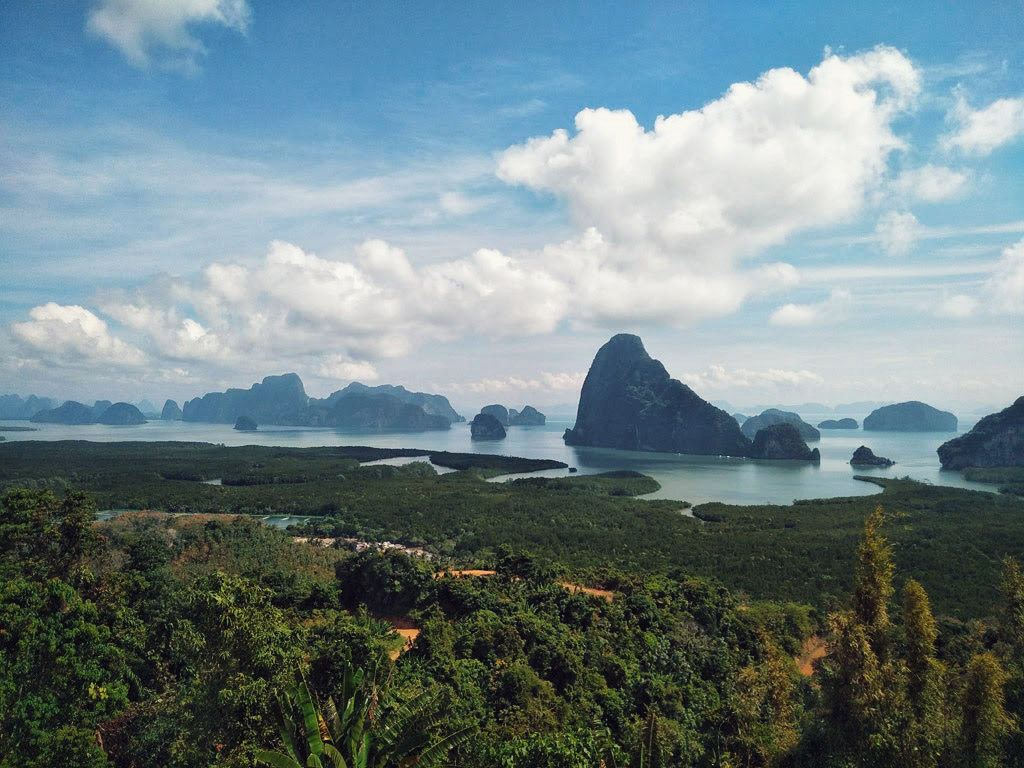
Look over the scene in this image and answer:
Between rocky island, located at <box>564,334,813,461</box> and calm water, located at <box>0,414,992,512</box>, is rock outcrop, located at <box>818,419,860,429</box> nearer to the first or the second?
calm water, located at <box>0,414,992,512</box>

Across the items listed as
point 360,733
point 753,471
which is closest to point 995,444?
point 753,471

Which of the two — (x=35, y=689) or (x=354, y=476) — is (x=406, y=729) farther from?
(x=354, y=476)

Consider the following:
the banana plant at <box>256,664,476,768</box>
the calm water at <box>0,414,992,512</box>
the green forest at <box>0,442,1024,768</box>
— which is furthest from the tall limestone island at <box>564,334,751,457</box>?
the banana plant at <box>256,664,476,768</box>

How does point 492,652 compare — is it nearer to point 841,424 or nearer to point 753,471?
point 753,471

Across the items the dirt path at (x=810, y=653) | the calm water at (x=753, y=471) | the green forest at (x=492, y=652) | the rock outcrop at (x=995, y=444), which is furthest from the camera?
the rock outcrop at (x=995, y=444)

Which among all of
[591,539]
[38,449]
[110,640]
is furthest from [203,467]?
[110,640]

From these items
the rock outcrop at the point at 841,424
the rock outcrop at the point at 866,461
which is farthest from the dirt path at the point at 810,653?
the rock outcrop at the point at 841,424

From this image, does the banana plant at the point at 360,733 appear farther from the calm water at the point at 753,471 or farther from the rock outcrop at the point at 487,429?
the rock outcrop at the point at 487,429
